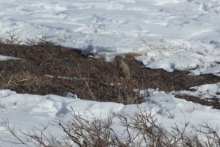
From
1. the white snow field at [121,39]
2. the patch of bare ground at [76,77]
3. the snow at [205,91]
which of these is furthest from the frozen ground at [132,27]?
the snow at [205,91]

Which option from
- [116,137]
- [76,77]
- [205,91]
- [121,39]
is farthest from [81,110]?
[121,39]

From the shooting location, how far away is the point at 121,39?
42.1 ft

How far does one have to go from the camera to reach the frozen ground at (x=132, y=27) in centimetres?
1150

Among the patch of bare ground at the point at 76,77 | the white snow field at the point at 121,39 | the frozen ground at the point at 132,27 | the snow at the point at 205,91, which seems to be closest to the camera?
the white snow field at the point at 121,39

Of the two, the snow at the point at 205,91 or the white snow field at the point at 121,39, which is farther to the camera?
the snow at the point at 205,91

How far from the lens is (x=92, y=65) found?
9.91 m

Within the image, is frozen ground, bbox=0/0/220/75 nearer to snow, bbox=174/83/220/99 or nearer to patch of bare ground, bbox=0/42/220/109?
patch of bare ground, bbox=0/42/220/109

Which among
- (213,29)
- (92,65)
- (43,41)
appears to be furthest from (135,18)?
(92,65)

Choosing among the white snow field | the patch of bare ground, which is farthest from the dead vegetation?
the patch of bare ground

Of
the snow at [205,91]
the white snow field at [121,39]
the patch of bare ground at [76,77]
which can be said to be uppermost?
the white snow field at [121,39]

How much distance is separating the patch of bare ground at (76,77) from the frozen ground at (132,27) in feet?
2.11

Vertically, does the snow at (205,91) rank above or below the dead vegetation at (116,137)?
below

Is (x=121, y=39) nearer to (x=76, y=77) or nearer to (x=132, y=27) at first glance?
(x=132, y=27)

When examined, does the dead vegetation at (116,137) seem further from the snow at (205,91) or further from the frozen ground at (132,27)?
the frozen ground at (132,27)
